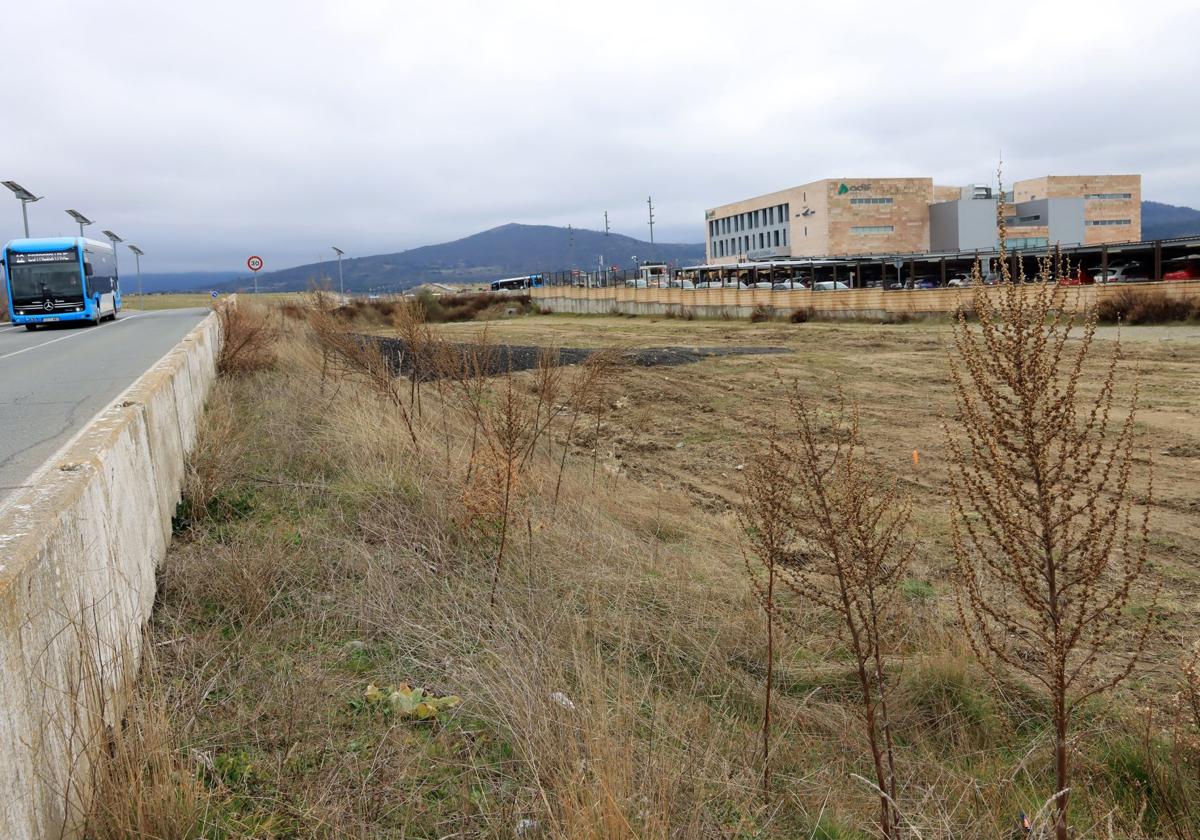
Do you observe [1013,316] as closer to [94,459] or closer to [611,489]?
[94,459]

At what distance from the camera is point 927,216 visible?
10494 cm

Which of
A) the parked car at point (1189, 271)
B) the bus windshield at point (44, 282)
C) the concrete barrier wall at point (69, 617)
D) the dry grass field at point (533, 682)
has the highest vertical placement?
the bus windshield at point (44, 282)

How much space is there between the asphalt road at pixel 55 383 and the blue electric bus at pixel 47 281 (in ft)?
16.9

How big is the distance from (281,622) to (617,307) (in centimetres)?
5236

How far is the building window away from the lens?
335 feet

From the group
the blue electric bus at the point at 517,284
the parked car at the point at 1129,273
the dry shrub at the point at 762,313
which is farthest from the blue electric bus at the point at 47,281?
the blue electric bus at the point at 517,284

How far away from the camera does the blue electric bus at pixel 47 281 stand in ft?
100

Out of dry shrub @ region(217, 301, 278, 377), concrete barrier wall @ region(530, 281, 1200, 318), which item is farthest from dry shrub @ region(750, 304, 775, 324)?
dry shrub @ region(217, 301, 278, 377)

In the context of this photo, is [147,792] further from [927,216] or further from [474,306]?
[927,216]

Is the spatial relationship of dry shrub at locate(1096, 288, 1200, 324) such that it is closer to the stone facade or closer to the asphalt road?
the asphalt road

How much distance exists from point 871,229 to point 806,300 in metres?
68.8

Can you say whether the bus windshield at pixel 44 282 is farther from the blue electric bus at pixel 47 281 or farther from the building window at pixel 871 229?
the building window at pixel 871 229

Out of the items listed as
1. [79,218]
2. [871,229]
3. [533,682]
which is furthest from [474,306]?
[533,682]

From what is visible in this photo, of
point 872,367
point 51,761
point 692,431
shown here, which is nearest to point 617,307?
point 872,367
